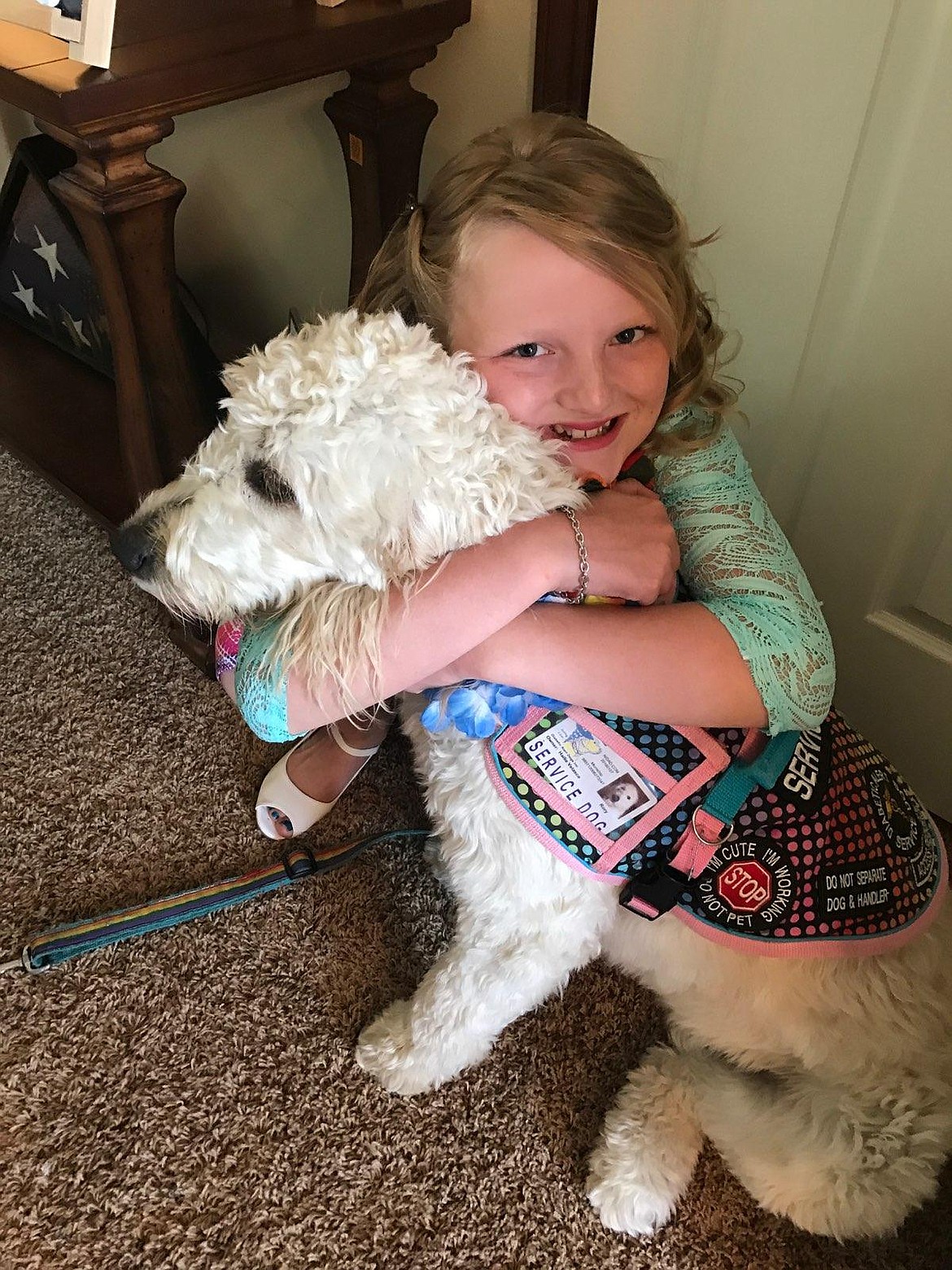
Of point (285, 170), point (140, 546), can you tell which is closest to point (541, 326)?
point (140, 546)

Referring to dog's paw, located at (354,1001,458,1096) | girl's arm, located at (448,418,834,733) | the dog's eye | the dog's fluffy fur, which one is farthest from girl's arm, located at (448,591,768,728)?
dog's paw, located at (354,1001,458,1096)

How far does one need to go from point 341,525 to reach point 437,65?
1.07 m

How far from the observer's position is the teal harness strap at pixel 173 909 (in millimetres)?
1188

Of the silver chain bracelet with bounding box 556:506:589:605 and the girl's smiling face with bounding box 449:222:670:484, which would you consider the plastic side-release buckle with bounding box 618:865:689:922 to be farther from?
the girl's smiling face with bounding box 449:222:670:484

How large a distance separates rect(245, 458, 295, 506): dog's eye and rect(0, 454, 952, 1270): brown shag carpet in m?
0.71

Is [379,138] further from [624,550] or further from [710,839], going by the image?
[710,839]

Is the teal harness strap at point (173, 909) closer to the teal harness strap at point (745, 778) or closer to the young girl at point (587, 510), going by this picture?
the young girl at point (587, 510)

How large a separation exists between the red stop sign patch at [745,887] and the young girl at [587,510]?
0.46 ft

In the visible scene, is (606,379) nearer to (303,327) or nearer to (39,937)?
(303,327)

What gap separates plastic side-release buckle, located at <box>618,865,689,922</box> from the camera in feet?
2.89

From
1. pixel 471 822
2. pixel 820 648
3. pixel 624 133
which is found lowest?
pixel 471 822

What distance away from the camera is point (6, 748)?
4.76 feet

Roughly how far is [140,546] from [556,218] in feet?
1.68

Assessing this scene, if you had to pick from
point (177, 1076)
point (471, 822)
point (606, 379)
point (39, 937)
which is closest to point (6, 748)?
point (39, 937)
